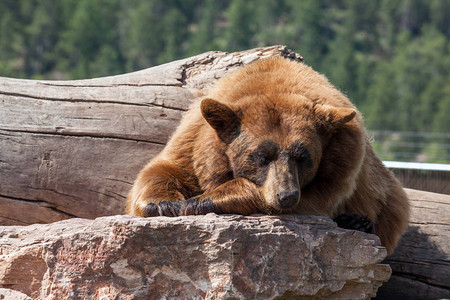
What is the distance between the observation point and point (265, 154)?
4.84 meters

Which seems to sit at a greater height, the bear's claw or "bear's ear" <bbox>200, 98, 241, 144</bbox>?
"bear's ear" <bbox>200, 98, 241, 144</bbox>

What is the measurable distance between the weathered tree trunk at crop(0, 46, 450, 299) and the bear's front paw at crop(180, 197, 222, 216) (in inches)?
58.7

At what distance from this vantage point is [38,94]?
21.1 feet

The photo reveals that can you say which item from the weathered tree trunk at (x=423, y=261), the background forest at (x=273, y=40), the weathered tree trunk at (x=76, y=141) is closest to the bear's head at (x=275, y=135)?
the weathered tree trunk at (x=76, y=141)

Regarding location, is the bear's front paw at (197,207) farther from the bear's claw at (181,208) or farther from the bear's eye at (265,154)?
the bear's eye at (265,154)

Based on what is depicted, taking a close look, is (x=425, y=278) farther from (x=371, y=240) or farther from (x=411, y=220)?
(x=371, y=240)

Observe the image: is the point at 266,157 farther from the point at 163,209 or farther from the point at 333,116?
the point at 163,209

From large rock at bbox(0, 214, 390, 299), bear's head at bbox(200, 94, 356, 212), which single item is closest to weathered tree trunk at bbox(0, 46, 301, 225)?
bear's head at bbox(200, 94, 356, 212)

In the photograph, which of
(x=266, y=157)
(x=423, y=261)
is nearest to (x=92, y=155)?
(x=266, y=157)

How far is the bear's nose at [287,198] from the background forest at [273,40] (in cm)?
6894

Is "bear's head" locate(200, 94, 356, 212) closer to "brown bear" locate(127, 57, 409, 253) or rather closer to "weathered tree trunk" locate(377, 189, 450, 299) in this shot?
"brown bear" locate(127, 57, 409, 253)

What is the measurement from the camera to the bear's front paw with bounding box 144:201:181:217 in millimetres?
4930

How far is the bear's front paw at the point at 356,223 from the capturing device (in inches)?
211

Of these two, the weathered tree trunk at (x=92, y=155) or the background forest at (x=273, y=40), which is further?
the background forest at (x=273, y=40)
